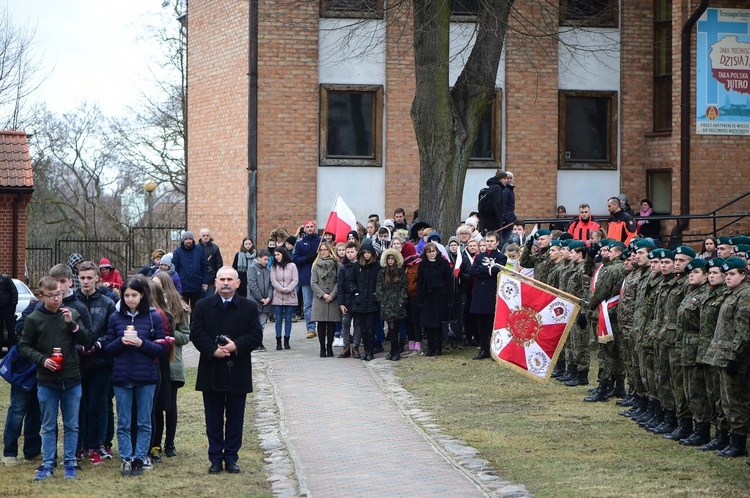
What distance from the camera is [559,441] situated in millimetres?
11984

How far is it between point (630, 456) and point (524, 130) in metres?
16.9

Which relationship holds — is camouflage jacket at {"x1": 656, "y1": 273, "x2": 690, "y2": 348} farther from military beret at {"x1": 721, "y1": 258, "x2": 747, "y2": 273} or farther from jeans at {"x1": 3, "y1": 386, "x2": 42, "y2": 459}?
jeans at {"x1": 3, "y1": 386, "x2": 42, "y2": 459}

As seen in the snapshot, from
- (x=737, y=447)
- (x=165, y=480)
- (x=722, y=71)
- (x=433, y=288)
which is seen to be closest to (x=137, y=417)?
(x=165, y=480)

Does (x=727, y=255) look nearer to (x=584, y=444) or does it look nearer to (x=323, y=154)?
(x=584, y=444)

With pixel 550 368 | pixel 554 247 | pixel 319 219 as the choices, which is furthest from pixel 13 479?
pixel 319 219

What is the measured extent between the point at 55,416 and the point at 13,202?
21812 mm

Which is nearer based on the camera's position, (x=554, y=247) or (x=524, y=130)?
(x=554, y=247)

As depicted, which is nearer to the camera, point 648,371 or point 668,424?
point 668,424

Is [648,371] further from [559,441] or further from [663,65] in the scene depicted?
[663,65]

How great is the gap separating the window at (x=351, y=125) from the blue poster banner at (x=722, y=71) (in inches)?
287

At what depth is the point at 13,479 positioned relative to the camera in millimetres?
10469

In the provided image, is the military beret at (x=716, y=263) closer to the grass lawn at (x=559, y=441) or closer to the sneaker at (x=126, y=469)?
the grass lawn at (x=559, y=441)

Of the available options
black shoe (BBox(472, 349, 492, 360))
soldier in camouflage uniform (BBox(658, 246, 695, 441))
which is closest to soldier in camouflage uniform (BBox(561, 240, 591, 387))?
black shoe (BBox(472, 349, 492, 360))

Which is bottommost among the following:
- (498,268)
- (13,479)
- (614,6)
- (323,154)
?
(13,479)
